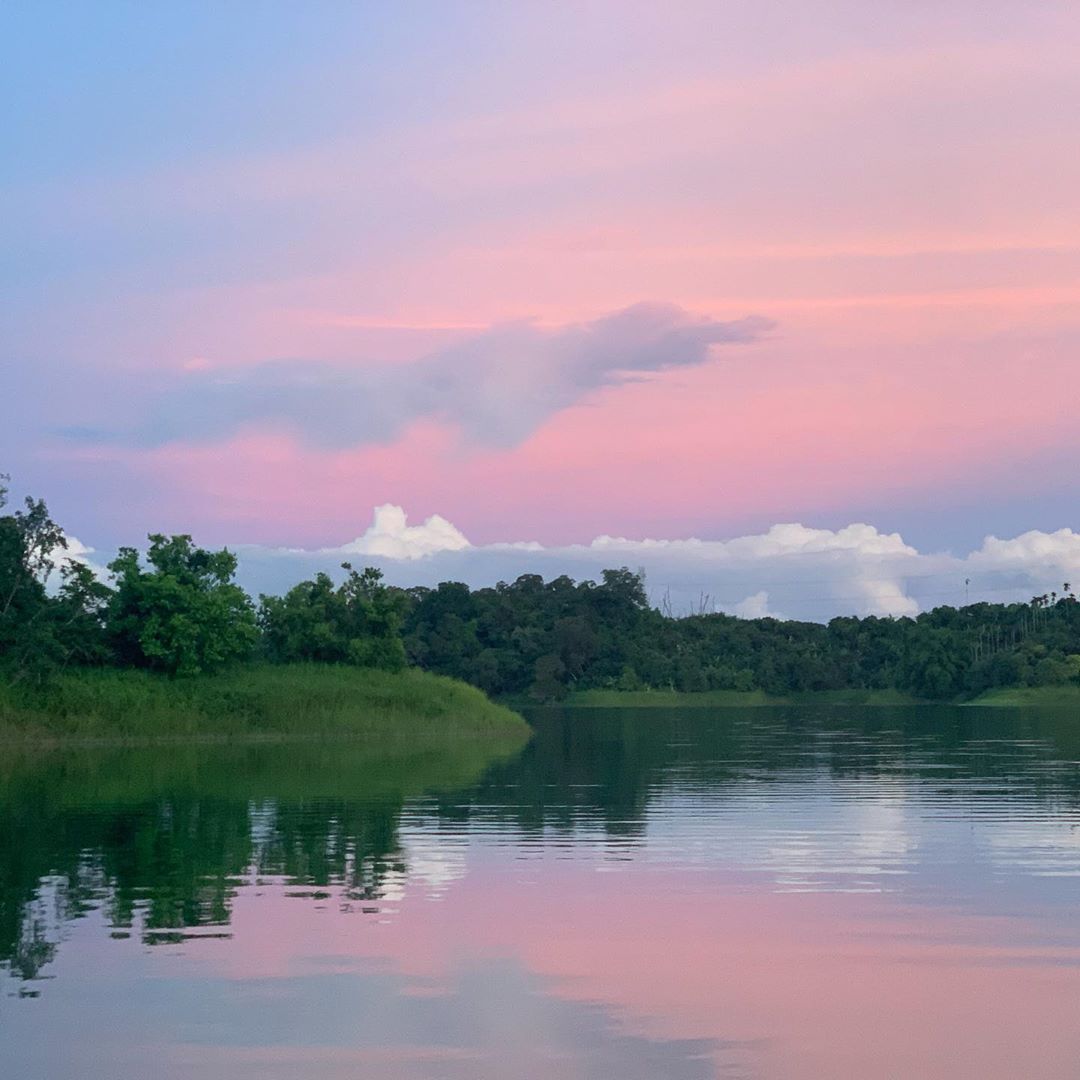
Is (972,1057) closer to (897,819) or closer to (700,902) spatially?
(700,902)

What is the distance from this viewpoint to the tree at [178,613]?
83812 millimetres

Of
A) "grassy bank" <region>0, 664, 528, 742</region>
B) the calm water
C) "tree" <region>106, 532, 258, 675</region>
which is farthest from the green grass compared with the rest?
the calm water

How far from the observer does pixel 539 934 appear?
73.5 ft

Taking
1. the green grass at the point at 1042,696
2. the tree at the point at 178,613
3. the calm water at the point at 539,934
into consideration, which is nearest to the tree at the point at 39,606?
the tree at the point at 178,613

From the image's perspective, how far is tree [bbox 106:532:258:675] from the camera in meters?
83.8

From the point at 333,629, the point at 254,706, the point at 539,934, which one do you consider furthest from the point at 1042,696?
the point at 539,934

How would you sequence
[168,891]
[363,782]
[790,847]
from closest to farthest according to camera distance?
[168,891] < [790,847] < [363,782]

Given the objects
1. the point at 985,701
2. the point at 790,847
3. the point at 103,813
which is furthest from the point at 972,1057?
the point at 985,701

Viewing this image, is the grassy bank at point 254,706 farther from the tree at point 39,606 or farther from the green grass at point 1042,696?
the green grass at point 1042,696

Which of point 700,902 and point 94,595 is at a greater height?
point 94,595

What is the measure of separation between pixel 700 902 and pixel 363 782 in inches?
1068

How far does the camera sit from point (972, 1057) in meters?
15.6

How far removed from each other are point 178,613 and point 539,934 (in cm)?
6459

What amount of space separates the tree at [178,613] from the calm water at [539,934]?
120 feet
